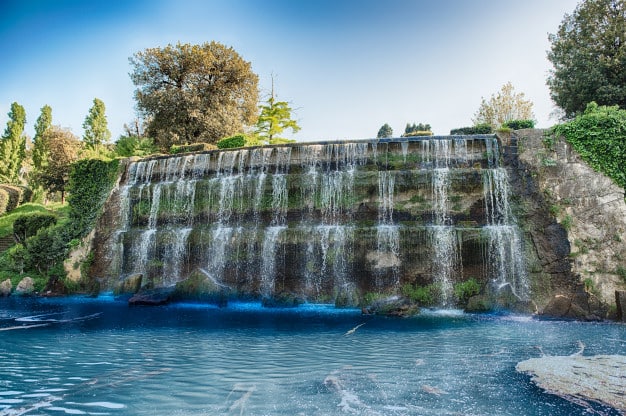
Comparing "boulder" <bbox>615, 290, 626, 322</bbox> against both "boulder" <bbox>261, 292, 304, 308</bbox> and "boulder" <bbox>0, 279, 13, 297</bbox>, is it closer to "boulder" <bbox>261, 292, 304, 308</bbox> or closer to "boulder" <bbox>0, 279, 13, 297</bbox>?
"boulder" <bbox>261, 292, 304, 308</bbox>

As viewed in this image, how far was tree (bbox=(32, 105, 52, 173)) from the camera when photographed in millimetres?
46666

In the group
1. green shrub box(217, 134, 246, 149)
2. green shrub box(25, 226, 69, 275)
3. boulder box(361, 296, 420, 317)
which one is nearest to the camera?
boulder box(361, 296, 420, 317)

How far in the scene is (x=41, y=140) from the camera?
4909 centimetres

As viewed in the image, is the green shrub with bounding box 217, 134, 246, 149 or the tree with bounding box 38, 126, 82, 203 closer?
the green shrub with bounding box 217, 134, 246, 149

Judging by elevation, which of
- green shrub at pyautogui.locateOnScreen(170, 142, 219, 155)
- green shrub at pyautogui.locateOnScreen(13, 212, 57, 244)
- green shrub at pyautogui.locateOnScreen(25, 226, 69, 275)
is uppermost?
green shrub at pyautogui.locateOnScreen(170, 142, 219, 155)

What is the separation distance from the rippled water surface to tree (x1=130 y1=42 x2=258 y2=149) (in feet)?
79.7

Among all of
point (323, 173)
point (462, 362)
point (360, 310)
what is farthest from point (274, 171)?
point (462, 362)

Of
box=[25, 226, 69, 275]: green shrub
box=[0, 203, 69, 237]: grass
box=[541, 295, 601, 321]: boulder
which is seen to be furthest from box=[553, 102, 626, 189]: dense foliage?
box=[0, 203, 69, 237]: grass

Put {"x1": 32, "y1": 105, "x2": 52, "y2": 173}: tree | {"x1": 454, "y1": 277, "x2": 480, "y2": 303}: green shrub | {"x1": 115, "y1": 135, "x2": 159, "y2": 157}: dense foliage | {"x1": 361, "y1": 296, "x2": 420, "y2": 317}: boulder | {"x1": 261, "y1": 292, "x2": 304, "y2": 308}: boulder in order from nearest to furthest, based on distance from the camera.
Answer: {"x1": 361, "y1": 296, "x2": 420, "y2": 317}: boulder < {"x1": 454, "y1": 277, "x2": 480, "y2": 303}: green shrub < {"x1": 261, "y1": 292, "x2": 304, "y2": 308}: boulder < {"x1": 115, "y1": 135, "x2": 159, "y2": 157}: dense foliage < {"x1": 32, "y1": 105, "x2": 52, "y2": 173}: tree

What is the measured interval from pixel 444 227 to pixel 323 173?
6375 millimetres

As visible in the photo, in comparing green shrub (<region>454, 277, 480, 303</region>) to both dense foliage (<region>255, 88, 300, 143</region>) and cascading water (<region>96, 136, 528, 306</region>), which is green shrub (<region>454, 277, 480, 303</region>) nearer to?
cascading water (<region>96, 136, 528, 306</region>)

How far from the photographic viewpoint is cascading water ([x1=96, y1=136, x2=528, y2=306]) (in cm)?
1709

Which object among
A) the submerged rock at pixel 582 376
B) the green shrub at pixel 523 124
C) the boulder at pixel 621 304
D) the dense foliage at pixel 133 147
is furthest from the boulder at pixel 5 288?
the green shrub at pixel 523 124

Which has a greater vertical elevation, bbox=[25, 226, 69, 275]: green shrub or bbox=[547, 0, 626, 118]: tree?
bbox=[547, 0, 626, 118]: tree
